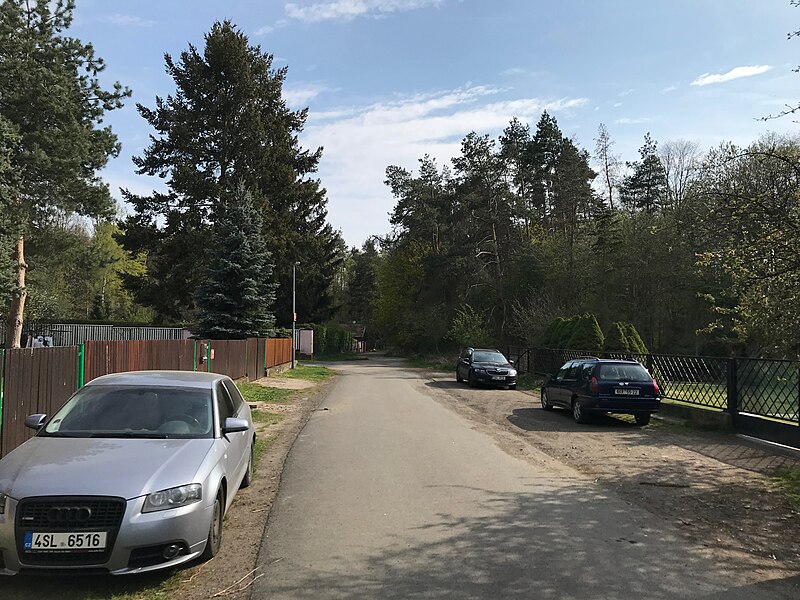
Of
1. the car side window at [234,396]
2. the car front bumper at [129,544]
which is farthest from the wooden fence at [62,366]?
the car front bumper at [129,544]

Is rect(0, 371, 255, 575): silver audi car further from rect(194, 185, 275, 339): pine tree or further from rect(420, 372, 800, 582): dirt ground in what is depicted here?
rect(194, 185, 275, 339): pine tree

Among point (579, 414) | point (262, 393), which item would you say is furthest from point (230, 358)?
point (579, 414)

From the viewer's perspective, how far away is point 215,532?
17.2 feet

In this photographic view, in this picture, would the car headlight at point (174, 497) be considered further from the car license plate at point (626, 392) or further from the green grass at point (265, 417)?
the car license plate at point (626, 392)

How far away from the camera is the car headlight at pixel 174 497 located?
4582 mm

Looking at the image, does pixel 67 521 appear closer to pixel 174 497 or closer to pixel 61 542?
pixel 61 542

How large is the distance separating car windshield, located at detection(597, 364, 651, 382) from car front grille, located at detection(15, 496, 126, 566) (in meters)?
11.4

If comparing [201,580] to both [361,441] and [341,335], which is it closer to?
[361,441]

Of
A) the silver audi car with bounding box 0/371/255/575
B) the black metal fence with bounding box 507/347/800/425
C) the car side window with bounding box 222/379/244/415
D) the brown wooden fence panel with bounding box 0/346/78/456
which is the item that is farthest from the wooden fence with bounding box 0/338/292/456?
the black metal fence with bounding box 507/347/800/425

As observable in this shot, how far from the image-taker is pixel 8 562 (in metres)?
4.36

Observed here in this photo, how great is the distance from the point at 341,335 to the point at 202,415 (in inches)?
2506

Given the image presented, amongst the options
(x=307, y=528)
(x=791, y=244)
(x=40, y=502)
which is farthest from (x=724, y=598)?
(x=791, y=244)

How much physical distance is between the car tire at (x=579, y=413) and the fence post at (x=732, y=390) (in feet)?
9.52

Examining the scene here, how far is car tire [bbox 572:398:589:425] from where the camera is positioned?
46.3 feet
